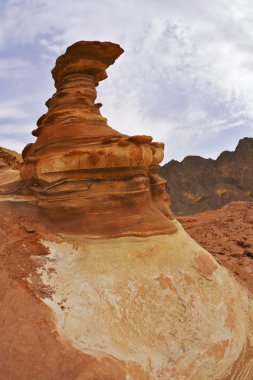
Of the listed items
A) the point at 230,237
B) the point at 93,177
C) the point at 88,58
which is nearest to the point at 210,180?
the point at 230,237

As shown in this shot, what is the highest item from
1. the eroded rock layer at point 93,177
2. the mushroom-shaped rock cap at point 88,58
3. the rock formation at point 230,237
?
the mushroom-shaped rock cap at point 88,58

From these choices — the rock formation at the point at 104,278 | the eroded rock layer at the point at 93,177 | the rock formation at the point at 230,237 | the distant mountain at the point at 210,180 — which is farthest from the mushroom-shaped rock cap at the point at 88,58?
the distant mountain at the point at 210,180

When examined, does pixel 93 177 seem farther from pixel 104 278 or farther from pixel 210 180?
pixel 210 180

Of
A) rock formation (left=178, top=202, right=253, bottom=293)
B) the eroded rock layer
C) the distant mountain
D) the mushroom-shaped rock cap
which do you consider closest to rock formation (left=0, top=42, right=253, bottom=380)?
the eroded rock layer

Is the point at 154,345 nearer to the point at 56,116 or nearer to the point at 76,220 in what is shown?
the point at 76,220

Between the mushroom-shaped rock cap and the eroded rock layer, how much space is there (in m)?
1.30

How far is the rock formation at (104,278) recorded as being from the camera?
366 cm

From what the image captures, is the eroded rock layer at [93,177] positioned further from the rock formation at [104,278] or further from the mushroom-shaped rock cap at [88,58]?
the mushroom-shaped rock cap at [88,58]

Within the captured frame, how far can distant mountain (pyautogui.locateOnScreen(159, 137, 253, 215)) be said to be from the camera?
29.1 meters

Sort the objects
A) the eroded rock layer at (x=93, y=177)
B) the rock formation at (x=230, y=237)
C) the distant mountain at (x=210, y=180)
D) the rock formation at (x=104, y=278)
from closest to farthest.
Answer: the rock formation at (x=104, y=278), the eroded rock layer at (x=93, y=177), the rock formation at (x=230, y=237), the distant mountain at (x=210, y=180)

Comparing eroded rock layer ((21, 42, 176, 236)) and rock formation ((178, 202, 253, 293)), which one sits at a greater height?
eroded rock layer ((21, 42, 176, 236))

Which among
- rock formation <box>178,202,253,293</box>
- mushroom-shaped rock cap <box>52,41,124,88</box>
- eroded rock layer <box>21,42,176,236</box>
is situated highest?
mushroom-shaped rock cap <box>52,41,124,88</box>

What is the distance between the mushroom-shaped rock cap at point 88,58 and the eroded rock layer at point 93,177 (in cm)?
130

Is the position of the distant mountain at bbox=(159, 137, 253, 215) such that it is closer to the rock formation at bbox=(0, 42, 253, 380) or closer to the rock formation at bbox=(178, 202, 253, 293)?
the rock formation at bbox=(178, 202, 253, 293)
